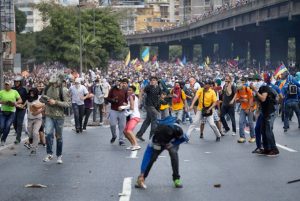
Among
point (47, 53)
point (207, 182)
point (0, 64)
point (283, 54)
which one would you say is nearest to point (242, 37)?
point (283, 54)

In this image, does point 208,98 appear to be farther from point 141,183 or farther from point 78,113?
point 141,183

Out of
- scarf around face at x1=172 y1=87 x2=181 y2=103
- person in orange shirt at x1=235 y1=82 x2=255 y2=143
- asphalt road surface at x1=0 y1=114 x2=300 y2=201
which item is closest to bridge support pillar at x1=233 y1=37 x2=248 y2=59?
scarf around face at x1=172 y1=87 x2=181 y2=103

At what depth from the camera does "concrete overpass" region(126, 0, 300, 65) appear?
6322cm

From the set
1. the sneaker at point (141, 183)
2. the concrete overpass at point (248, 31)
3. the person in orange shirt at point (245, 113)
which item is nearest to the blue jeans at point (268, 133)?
the person in orange shirt at point (245, 113)

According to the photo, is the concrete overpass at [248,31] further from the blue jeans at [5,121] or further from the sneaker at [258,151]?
the sneaker at [258,151]

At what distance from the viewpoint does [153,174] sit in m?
14.4

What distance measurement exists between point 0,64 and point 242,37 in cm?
7213

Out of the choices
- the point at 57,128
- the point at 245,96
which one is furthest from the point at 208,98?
the point at 57,128

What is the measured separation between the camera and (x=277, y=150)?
17.4 metres

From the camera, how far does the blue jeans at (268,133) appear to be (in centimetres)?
1722

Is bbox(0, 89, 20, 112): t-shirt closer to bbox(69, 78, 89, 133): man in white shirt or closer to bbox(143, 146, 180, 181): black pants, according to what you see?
bbox(69, 78, 89, 133): man in white shirt

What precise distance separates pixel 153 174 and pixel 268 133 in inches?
142

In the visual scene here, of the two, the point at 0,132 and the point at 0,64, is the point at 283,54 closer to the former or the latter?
the point at 0,64

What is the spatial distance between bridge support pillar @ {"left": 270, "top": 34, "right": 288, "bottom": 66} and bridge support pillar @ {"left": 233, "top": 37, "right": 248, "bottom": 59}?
43.7ft
